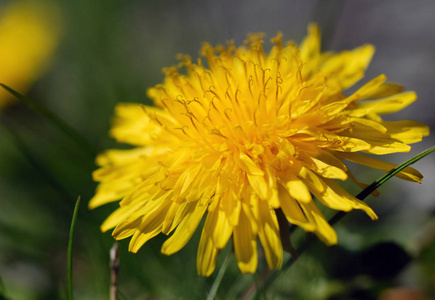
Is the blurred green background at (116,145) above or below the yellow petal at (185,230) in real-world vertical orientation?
below

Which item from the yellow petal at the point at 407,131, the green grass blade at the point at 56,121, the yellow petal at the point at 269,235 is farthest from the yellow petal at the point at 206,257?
the green grass blade at the point at 56,121

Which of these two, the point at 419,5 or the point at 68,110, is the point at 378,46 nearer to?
the point at 419,5

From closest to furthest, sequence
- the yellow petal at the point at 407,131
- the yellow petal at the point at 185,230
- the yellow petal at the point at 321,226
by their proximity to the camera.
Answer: the yellow petal at the point at 321,226
the yellow petal at the point at 185,230
the yellow petal at the point at 407,131

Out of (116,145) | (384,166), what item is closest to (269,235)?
(384,166)

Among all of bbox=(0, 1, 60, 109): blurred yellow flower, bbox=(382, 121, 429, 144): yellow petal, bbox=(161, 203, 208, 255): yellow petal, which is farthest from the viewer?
bbox=(0, 1, 60, 109): blurred yellow flower

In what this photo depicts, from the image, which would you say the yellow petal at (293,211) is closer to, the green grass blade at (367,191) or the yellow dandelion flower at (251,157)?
the yellow dandelion flower at (251,157)

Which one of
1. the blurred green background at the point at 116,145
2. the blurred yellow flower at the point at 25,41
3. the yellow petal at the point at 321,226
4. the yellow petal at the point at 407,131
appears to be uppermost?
the blurred yellow flower at the point at 25,41

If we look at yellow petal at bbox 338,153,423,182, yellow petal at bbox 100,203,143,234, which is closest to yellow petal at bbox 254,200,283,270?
yellow petal at bbox 338,153,423,182

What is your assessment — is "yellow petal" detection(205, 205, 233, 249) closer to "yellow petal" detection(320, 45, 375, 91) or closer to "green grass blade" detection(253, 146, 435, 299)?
"green grass blade" detection(253, 146, 435, 299)
